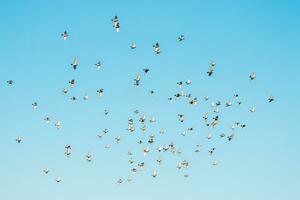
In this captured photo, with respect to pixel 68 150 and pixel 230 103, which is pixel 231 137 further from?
pixel 68 150

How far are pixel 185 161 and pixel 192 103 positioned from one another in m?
8.28

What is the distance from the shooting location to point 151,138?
63750 millimetres

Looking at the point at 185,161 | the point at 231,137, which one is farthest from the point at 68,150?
the point at 231,137

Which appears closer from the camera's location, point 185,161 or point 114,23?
point 114,23

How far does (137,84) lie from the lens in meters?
59.3

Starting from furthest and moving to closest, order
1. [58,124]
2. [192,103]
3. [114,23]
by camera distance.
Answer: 1. [58,124]
2. [192,103]
3. [114,23]

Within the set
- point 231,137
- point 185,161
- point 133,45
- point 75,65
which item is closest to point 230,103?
point 231,137

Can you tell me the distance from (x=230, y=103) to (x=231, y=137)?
12.4 feet

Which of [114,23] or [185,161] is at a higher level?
[114,23]

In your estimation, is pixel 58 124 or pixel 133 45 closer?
pixel 133 45

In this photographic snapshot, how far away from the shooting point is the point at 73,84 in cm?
6078

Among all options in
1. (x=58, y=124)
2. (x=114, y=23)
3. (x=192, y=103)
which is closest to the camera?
(x=114, y=23)

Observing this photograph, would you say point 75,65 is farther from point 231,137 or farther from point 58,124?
point 231,137

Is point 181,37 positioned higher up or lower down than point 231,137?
higher up
